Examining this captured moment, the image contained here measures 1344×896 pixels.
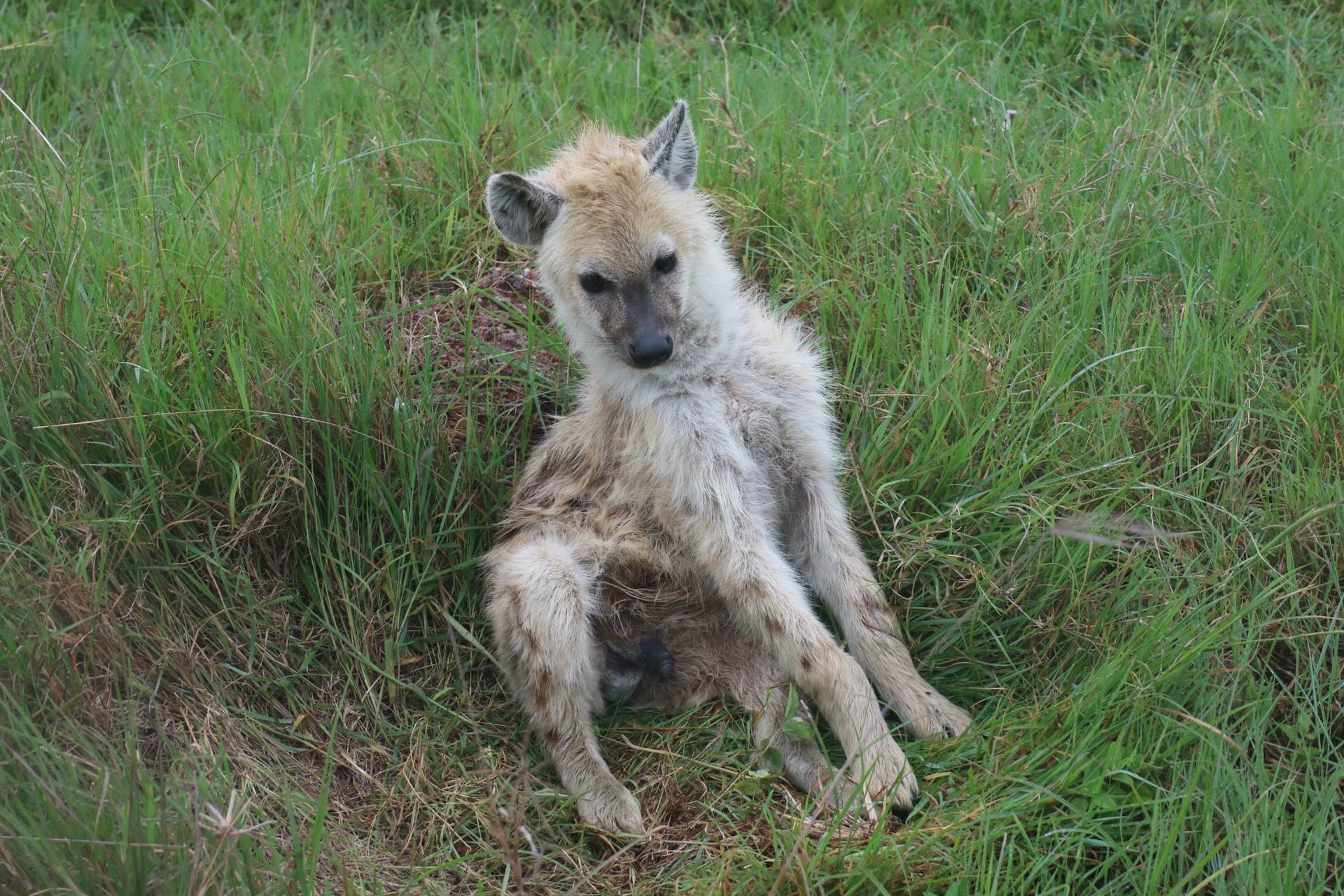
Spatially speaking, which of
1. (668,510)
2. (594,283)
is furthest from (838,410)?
(594,283)

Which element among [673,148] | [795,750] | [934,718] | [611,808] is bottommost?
[611,808]

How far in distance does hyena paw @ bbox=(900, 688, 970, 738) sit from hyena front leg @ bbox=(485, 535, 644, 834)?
824 millimetres

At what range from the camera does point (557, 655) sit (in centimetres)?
337

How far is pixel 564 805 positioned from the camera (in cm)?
318

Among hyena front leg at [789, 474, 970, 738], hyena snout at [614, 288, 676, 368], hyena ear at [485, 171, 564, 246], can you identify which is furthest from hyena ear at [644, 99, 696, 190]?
hyena front leg at [789, 474, 970, 738]

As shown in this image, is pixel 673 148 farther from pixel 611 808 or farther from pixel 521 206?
pixel 611 808

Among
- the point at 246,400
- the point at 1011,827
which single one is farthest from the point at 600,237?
the point at 1011,827

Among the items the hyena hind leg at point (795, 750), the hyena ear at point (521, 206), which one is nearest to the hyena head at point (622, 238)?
the hyena ear at point (521, 206)

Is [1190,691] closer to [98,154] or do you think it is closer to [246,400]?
[246,400]

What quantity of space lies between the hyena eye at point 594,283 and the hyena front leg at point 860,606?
90 cm

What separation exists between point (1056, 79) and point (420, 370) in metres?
3.10

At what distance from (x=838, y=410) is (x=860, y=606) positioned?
79 centimetres

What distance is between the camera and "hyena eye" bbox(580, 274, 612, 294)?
3490 mm

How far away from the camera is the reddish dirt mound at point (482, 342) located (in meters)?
3.97
